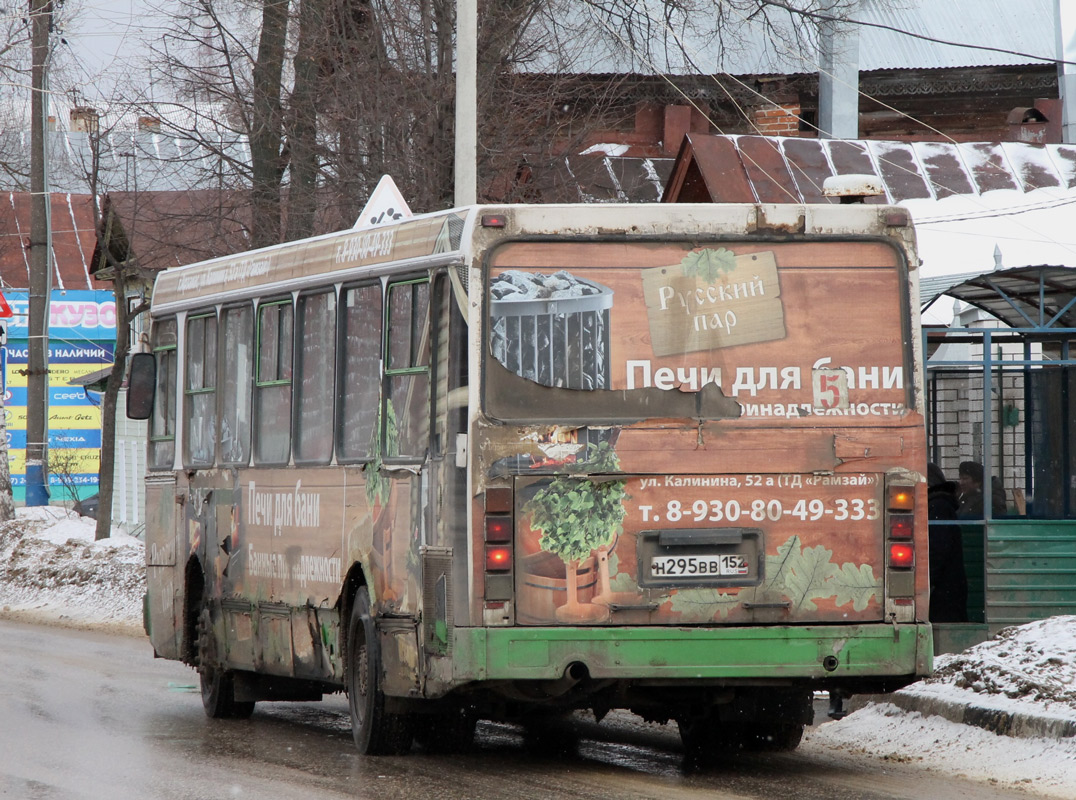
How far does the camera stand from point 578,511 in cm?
802

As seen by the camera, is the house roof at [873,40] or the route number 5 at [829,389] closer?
the route number 5 at [829,389]

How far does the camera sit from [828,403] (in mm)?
8305

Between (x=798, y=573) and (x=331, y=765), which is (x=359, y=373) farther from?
(x=798, y=573)

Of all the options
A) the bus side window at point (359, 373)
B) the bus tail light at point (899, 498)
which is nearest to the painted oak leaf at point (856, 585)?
Answer: the bus tail light at point (899, 498)

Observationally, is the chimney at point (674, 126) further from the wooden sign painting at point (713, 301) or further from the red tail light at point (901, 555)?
the red tail light at point (901, 555)

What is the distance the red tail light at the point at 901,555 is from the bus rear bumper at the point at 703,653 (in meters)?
0.29

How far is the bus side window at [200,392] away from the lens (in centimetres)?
1156

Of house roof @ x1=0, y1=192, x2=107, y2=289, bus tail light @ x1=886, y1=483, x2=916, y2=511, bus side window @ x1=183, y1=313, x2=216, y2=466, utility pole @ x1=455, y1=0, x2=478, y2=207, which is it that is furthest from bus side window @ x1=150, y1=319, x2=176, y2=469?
house roof @ x1=0, y1=192, x2=107, y2=289

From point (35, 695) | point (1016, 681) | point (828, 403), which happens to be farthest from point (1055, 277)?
point (35, 695)

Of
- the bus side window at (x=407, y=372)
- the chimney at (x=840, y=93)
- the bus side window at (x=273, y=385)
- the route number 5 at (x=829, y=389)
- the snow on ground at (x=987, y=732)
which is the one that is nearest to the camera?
the route number 5 at (x=829, y=389)

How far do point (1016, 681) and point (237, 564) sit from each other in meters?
4.72

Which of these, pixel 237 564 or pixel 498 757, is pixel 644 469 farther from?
pixel 237 564

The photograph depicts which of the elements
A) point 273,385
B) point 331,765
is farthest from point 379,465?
point 273,385

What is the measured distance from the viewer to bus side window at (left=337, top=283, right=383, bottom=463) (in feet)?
30.0
